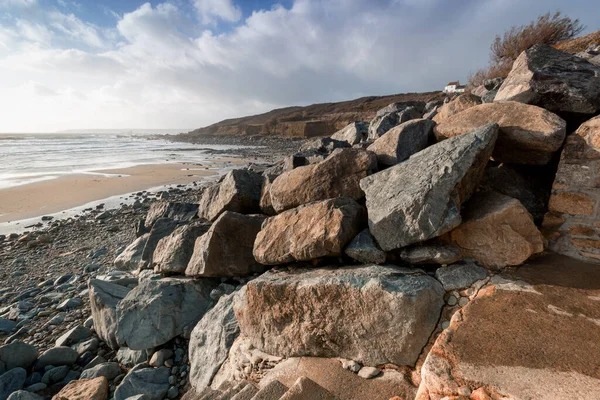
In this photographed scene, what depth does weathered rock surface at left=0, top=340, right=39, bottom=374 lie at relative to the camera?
11.3 feet

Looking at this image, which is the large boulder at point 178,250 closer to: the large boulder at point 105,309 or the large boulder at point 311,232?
the large boulder at point 105,309

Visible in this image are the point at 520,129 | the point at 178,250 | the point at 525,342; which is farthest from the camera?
the point at 178,250

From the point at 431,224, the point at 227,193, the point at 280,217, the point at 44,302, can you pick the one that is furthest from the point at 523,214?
the point at 44,302

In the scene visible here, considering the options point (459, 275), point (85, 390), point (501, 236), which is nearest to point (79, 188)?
point (85, 390)

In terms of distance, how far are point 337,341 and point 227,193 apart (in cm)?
281

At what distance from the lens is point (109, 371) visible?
133 inches

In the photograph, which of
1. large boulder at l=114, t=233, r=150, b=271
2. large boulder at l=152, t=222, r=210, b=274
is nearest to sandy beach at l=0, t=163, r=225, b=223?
large boulder at l=114, t=233, r=150, b=271

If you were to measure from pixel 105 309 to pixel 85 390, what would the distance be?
3.19 feet

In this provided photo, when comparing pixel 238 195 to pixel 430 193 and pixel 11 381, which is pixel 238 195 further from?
pixel 11 381

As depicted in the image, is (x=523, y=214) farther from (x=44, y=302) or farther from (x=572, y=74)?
(x=44, y=302)

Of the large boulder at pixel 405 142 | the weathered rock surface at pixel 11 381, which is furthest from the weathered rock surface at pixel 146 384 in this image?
the large boulder at pixel 405 142

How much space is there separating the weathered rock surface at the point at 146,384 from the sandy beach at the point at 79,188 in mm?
8955

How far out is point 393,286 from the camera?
2221mm

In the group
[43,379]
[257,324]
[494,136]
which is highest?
[494,136]
